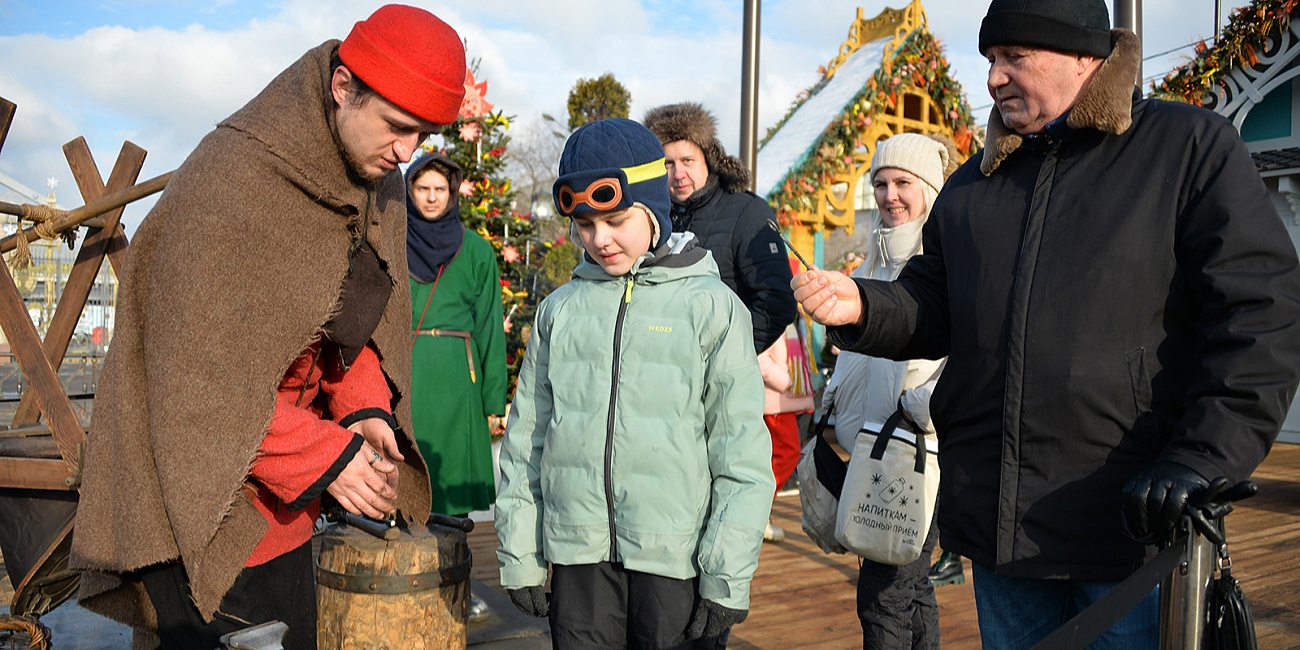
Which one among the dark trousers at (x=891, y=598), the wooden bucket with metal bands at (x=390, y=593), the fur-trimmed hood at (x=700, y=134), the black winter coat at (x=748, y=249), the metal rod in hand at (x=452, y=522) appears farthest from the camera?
the fur-trimmed hood at (x=700, y=134)

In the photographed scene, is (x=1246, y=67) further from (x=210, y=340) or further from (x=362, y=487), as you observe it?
(x=210, y=340)

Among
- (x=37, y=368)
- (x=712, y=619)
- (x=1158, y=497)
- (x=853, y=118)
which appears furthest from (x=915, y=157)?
(x=853, y=118)

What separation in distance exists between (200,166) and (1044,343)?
1.62m

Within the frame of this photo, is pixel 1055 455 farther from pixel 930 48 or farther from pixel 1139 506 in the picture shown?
pixel 930 48

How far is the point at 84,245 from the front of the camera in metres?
3.50

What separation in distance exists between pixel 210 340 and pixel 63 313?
2368mm

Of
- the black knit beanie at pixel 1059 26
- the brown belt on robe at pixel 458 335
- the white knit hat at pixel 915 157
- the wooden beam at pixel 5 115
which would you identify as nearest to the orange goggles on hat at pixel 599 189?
the black knit beanie at pixel 1059 26

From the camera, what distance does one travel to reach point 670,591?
6.97ft

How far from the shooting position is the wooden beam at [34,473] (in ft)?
8.93

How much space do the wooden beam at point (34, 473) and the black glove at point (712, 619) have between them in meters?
2.00

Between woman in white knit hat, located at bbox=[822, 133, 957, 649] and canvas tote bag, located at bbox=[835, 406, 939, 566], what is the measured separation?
0.07 meters

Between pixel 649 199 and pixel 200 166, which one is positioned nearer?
Answer: pixel 200 166

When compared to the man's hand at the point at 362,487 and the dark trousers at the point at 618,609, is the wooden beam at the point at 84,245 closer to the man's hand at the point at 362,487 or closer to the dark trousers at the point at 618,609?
the man's hand at the point at 362,487

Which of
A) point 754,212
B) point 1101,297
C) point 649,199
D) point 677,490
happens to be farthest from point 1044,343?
point 754,212
